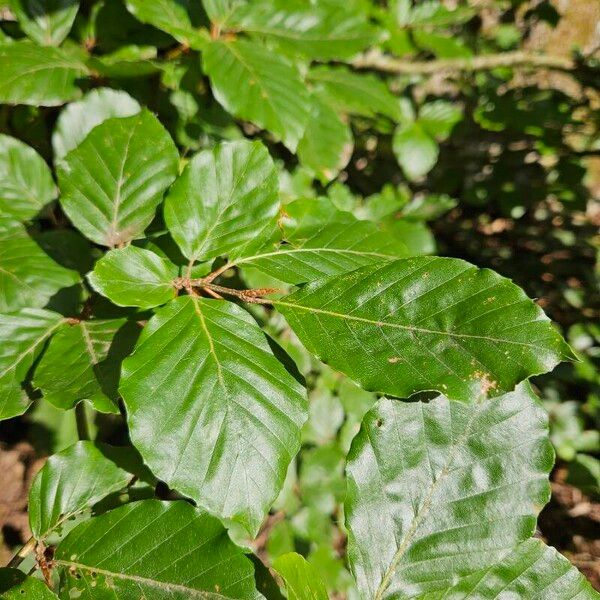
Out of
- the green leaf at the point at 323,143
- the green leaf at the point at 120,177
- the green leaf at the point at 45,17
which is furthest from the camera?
the green leaf at the point at 323,143

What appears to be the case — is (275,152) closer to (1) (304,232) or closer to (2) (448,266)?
(1) (304,232)

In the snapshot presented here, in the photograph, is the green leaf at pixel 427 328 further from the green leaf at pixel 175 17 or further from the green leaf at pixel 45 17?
the green leaf at pixel 45 17

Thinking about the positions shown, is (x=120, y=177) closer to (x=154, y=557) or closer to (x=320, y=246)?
(x=320, y=246)

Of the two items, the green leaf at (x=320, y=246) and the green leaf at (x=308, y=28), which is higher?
the green leaf at (x=308, y=28)

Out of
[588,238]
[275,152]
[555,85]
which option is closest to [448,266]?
[275,152]

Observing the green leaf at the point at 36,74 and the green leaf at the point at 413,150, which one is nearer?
the green leaf at the point at 36,74

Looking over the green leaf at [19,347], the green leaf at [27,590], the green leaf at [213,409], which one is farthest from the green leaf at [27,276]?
the green leaf at [27,590]

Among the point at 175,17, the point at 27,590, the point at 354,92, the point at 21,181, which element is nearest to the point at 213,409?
the point at 27,590
